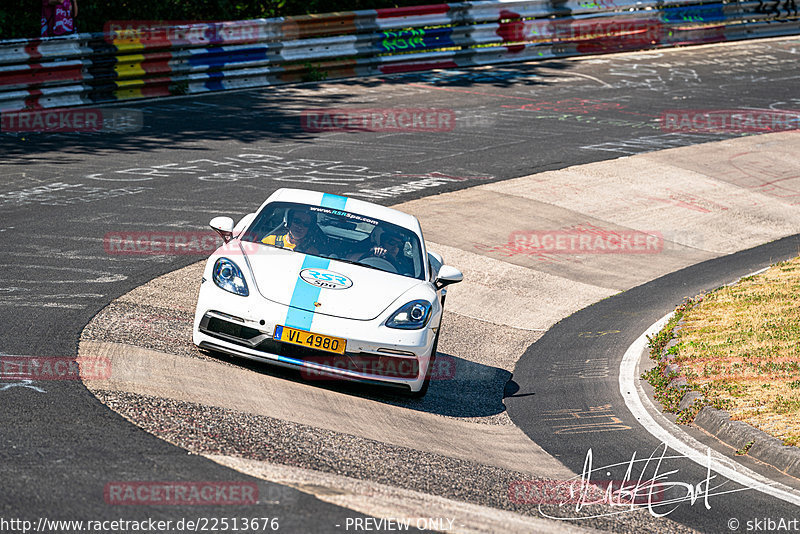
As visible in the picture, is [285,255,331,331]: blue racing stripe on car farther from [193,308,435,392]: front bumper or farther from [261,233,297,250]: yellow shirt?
[261,233,297,250]: yellow shirt

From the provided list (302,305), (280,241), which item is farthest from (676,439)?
(280,241)

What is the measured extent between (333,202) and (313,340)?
1.97 meters

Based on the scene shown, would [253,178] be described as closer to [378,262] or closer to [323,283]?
[378,262]

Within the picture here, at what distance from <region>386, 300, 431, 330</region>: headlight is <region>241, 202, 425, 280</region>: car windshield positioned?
0.60 meters

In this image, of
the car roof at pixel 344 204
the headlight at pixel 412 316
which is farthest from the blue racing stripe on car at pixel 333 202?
the headlight at pixel 412 316

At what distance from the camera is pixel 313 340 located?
7055 mm

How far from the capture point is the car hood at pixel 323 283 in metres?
7.25

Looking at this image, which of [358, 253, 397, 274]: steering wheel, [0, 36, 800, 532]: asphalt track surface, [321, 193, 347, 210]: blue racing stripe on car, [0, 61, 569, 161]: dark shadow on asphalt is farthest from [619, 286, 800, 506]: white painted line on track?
[0, 61, 569, 161]: dark shadow on asphalt

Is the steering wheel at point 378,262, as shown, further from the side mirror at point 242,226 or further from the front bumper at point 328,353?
the side mirror at point 242,226

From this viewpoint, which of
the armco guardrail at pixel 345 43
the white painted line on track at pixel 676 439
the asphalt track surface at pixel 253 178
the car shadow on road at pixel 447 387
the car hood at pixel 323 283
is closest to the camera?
the asphalt track surface at pixel 253 178

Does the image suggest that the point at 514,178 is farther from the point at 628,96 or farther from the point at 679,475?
the point at 679,475

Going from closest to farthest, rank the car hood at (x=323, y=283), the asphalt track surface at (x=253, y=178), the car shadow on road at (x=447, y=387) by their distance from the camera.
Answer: the asphalt track surface at (x=253, y=178) < the car hood at (x=323, y=283) < the car shadow on road at (x=447, y=387)

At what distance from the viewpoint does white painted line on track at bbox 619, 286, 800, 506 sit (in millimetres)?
6617

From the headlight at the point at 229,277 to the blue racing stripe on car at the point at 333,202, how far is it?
4.25ft
